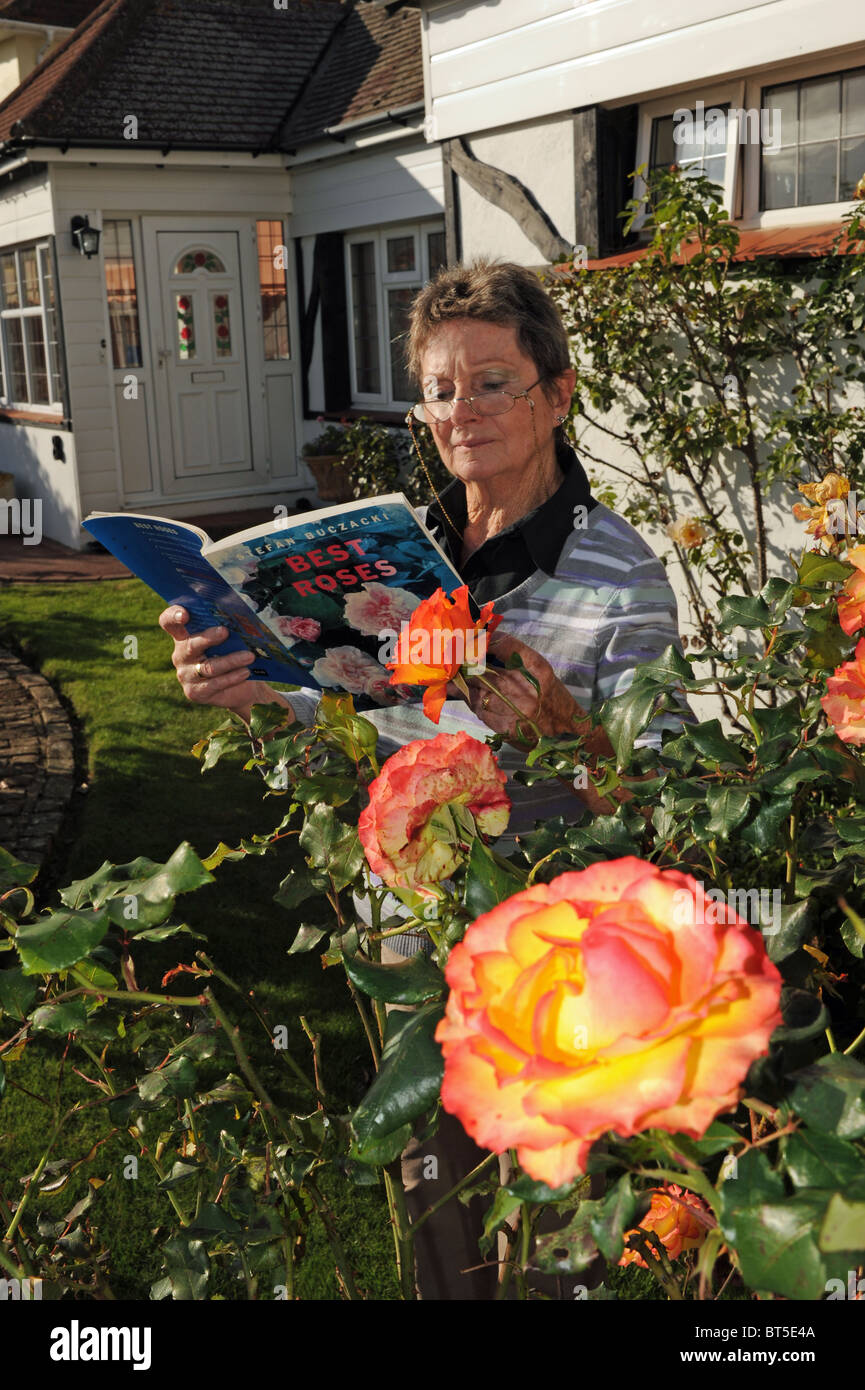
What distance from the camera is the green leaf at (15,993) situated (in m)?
0.79

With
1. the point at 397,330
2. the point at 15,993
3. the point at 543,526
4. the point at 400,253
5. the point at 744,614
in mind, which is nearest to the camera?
the point at 15,993

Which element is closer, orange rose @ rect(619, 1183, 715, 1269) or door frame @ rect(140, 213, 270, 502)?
orange rose @ rect(619, 1183, 715, 1269)

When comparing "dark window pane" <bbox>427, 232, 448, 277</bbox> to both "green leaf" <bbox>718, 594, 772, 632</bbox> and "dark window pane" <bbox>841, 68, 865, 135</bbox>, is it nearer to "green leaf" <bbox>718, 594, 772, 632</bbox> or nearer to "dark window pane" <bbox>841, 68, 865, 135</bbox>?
"dark window pane" <bbox>841, 68, 865, 135</bbox>

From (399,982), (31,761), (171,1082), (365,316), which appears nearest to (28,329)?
(365,316)

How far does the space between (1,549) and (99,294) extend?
2477 mm

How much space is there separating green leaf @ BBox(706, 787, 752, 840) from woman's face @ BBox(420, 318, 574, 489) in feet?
3.91

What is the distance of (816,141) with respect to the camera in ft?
15.5

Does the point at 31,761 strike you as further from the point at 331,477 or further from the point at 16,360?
the point at 16,360

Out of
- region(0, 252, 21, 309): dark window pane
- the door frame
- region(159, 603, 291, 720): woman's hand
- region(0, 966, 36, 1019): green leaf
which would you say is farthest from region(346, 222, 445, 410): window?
region(0, 966, 36, 1019): green leaf

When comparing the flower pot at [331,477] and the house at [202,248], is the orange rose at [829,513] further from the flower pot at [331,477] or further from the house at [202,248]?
the flower pot at [331,477]

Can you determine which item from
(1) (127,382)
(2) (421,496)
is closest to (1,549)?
(1) (127,382)

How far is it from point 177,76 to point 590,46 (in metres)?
A: 6.96

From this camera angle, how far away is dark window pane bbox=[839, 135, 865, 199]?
4594 mm
